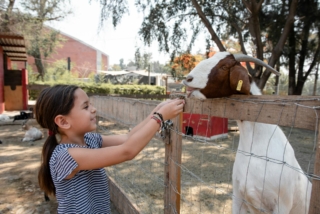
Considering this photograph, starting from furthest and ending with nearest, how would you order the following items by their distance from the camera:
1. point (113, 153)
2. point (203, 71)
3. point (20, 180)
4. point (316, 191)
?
point (20, 180) < point (203, 71) < point (113, 153) < point (316, 191)

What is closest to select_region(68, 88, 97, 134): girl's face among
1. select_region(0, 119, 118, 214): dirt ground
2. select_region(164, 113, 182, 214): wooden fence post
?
select_region(164, 113, 182, 214): wooden fence post

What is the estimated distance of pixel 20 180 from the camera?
14.8 feet

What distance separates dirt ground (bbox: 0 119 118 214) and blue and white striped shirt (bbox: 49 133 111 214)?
1.71m

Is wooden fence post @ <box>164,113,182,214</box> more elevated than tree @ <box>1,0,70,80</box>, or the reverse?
tree @ <box>1,0,70,80</box>

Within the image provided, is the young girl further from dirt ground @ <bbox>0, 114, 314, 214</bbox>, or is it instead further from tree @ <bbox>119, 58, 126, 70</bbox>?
tree @ <bbox>119, 58, 126, 70</bbox>

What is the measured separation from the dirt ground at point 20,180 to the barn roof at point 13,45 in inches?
196

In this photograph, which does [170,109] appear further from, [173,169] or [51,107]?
[51,107]

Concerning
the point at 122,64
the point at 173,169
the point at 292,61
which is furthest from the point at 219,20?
the point at 122,64

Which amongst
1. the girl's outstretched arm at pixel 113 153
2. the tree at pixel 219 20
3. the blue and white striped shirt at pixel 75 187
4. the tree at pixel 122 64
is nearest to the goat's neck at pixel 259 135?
the girl's outstretched arm at pixel 113 153

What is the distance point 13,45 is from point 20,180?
1080cm

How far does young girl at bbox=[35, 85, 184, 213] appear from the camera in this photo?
1.40m

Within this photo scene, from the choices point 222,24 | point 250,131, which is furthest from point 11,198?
point 222,24

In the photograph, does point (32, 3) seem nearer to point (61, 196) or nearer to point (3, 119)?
point (3, 119)

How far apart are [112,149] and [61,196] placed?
43 cm
